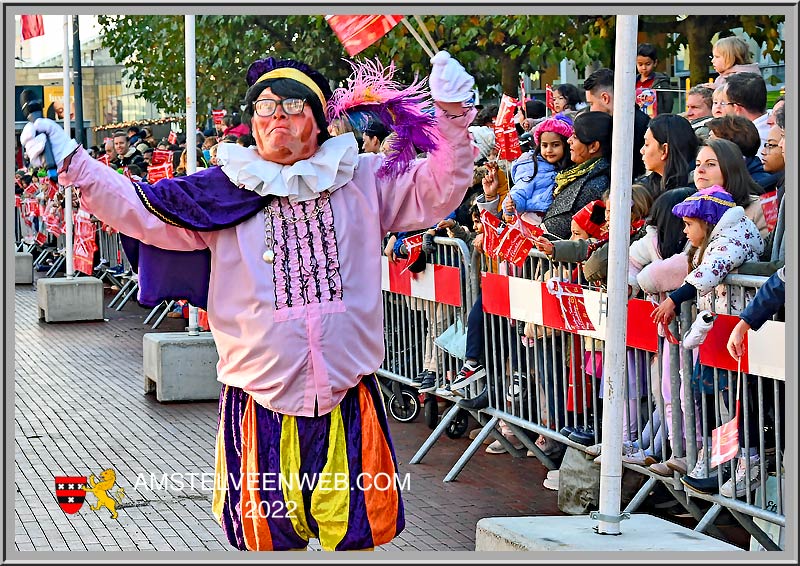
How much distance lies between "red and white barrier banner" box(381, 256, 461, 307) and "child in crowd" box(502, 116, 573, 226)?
0.66 m

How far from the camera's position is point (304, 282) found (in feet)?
15.6

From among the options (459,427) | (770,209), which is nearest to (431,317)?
(459,427)

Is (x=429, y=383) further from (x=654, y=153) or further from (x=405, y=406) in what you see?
(x=654, y=153)

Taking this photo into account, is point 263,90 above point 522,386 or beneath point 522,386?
above

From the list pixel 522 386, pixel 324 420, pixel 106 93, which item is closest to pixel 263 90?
pixel 324 420

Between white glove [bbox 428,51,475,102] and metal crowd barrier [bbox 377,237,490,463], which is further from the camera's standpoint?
metal crowd barrier [bbox 377,237,490,463]

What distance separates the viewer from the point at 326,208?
15.7ft

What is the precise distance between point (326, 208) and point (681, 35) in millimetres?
9932

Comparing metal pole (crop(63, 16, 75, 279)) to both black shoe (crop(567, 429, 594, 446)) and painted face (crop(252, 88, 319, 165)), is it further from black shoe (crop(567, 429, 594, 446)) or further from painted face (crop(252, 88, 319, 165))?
painted face (crop(252, 88, 319, 165))

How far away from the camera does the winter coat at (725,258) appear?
19.0ft

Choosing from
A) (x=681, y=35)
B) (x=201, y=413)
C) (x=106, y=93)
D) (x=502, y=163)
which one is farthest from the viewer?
(x=106, y=93)

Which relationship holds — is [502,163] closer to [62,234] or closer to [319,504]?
[319,504]

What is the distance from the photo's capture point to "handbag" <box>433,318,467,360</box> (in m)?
8.27

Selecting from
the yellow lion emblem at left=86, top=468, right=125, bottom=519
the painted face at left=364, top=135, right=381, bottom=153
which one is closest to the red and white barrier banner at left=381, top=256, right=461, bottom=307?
the painted face at left=364, top=135, right=381, bottom=153
